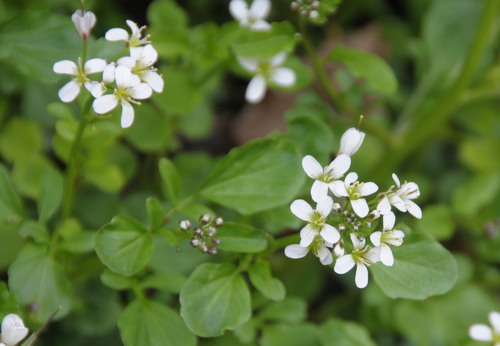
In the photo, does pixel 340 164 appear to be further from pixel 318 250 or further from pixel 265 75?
pixel 265 75

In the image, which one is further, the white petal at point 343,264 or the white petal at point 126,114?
the white petal at point 126,114

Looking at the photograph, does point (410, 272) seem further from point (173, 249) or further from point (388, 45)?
point (388, 45)

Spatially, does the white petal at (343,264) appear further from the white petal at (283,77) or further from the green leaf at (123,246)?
the white petal at (283,77)

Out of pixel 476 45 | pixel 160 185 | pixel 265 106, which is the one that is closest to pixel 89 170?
pixel 160 185

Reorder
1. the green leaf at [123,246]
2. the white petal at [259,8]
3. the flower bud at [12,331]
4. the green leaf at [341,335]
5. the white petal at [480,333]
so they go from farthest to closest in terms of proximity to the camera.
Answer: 1. the white petal at [259,8]
2. the green leaf at [341,335]
3. the white petal at [480,333]
4. the green leaf at [123,246]
5. the flower bud at [12,331]

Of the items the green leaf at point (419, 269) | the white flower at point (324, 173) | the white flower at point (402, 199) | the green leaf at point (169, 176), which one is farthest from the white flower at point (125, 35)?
the green leaf at point (419, 269)

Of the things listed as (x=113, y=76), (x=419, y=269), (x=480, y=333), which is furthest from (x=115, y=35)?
(x=480, y=333)
